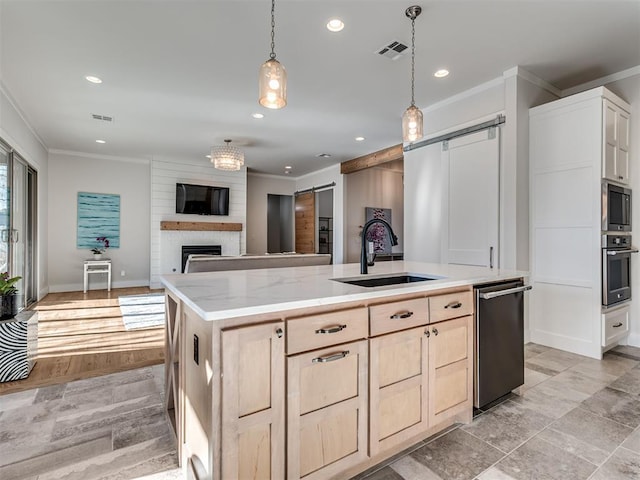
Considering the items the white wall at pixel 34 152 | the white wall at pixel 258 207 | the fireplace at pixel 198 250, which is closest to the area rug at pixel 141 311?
the fireplace at pixel 198 250

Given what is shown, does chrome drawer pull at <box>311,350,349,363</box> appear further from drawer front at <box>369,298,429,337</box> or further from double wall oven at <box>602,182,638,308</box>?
double wall oven at <box>602,182,638,308</box>

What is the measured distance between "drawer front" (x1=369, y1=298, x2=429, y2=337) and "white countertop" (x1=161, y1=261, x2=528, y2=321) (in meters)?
0.07

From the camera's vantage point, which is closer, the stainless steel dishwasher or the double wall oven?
the stainless steel dishwasher

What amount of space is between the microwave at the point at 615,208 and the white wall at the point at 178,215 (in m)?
6.49

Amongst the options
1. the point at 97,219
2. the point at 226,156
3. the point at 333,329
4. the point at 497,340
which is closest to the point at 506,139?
the point at 497,340

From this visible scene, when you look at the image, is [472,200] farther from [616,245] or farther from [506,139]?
[616,245]

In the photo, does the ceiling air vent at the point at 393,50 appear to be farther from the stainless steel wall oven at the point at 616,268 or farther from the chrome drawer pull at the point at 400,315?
the stainless steel wall oven at the point at 616,268

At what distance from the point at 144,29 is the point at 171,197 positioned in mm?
4888

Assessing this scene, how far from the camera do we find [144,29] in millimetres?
2623

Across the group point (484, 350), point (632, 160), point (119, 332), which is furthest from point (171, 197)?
point (632, 160)

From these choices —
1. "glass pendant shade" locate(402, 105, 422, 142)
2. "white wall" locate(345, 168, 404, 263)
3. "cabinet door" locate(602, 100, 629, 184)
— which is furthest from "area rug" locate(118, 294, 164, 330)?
"cabinet door" locate(602, 100, 629, 184)

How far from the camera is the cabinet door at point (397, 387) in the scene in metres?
1.50

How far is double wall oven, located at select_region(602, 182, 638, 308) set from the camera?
298 cm

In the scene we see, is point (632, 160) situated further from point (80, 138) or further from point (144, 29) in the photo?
point (80, 138)
